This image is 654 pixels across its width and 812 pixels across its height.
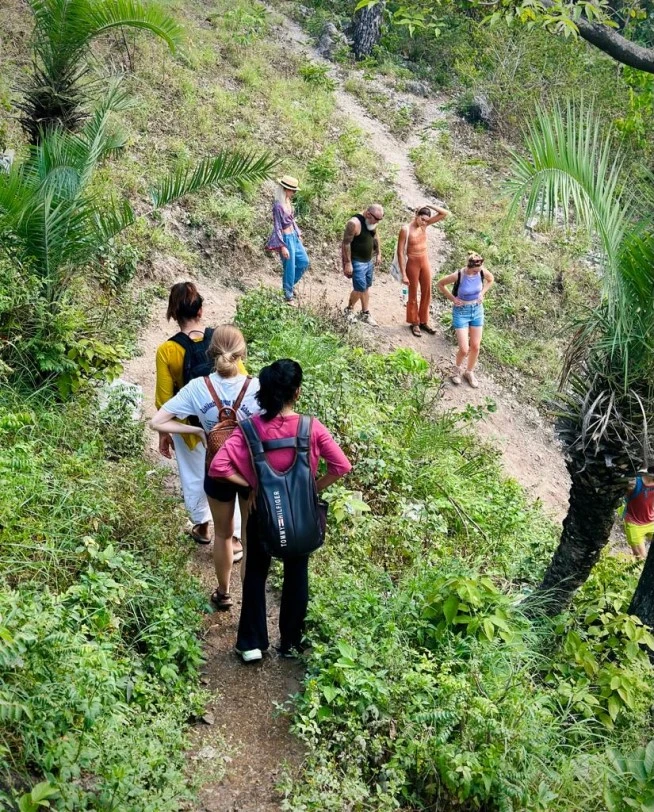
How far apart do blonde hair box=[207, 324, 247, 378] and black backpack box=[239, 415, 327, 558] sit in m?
0.57

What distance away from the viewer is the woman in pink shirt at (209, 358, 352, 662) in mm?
3982

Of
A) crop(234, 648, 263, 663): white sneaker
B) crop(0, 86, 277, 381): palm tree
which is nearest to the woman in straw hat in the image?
crop(0, 86, 277, 381): palm tree

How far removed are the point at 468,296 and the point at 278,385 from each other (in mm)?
6057

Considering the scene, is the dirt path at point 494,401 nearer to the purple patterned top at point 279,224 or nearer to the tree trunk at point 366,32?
the purple patterned top at point 279,224

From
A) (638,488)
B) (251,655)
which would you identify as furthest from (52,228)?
(638,488)

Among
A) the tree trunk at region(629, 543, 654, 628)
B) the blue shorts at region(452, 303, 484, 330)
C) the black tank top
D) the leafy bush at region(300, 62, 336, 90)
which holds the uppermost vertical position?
the leafy bush at region(300, 62, 336, 90)

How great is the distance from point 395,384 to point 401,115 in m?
10.7

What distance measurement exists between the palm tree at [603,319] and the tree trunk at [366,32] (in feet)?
53.7

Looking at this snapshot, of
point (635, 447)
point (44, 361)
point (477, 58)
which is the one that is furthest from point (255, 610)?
point (477, 58)

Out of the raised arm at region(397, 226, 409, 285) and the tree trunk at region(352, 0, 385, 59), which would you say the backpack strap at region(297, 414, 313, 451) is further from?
the tree trunk at region(352, 0, 385, 59)

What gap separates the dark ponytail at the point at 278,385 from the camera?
3947 millimetres

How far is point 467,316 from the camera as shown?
9.73m

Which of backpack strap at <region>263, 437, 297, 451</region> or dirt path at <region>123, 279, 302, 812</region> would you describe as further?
backpack strap at <region>263, 437, 297, 451</region>

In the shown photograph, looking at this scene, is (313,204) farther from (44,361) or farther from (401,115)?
(44,361)
